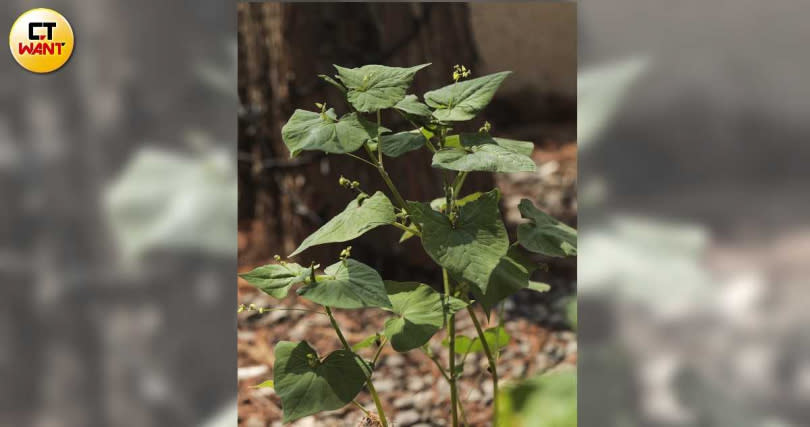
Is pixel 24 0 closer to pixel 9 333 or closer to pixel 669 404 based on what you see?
pixel 9 333

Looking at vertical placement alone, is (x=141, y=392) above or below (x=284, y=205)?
below

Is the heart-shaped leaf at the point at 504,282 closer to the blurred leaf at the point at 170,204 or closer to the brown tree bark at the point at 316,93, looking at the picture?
the blurred leaf at the point at 170,204

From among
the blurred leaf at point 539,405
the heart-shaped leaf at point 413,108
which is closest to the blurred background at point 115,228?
the heart-shaped leaf at point 413,108

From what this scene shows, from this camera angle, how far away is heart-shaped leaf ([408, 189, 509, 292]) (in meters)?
0.75

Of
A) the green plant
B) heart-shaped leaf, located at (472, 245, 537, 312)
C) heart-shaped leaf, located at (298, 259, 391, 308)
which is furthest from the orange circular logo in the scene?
heart-shaped leaf, located at (472, 245, 537, 312)

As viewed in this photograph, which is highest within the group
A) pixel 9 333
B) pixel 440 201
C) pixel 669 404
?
pixel 440 201

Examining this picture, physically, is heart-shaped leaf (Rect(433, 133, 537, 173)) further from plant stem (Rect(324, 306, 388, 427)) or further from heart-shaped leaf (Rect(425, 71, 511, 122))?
plant stem (Rect(324, 306, 388, 427))

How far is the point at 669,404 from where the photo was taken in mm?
866

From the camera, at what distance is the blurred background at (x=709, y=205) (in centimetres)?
86

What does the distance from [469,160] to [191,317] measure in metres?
0.38

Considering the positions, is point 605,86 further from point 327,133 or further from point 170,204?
point 170,204

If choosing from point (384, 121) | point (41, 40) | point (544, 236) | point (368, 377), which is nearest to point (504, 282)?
point (544, 236)

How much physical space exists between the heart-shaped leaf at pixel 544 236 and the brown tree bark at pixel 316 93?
2.34ft

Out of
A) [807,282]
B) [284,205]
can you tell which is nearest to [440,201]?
[807,282]
